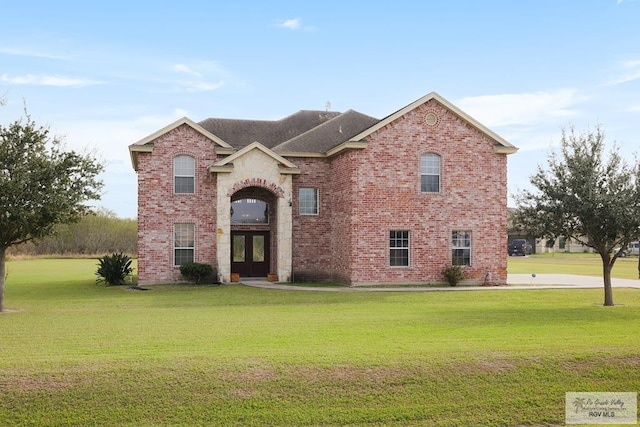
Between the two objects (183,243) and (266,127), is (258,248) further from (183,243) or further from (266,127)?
(266,127)

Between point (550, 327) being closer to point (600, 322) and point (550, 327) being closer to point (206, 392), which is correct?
point (600, 322)

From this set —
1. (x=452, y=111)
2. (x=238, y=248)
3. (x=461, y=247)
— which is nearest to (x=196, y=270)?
(x=238, y=248)

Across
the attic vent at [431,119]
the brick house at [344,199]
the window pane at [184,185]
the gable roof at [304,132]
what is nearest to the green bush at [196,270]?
the brick house at [344,199]

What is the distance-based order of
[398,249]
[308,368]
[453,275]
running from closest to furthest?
[308,368]
[453,275]
[398,249]

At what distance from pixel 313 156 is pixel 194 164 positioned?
5262 millimetres

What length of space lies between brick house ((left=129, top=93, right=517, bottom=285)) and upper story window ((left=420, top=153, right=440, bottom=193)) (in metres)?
0.04

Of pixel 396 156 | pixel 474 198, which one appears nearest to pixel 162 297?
pixel 396 156

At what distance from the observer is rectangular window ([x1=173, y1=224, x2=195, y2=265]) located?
29547mm

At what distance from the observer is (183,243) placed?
29672 millimetres

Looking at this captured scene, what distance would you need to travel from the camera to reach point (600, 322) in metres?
17.3

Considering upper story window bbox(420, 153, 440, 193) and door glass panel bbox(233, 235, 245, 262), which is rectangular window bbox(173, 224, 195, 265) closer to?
door glass panel bbox(233, 235, 245, 262)

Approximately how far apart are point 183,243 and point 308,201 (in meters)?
5.83

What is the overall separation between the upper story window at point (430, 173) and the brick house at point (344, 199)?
0.04m

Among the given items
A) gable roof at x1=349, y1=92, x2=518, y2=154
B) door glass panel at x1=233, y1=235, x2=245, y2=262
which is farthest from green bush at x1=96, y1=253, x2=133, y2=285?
gable roof at x1=349, y1=92, x2=518, y2=154
